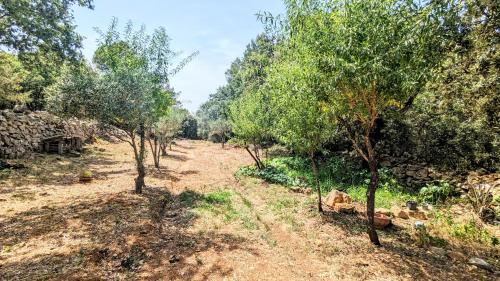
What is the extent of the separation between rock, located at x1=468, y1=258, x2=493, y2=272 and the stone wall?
21.4 m

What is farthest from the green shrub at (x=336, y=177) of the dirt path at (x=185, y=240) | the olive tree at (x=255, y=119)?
the dirt path at (x=185, y=240)

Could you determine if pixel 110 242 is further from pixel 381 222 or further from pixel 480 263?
pixel 480 263

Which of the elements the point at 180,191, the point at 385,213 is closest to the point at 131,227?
the point at 180,191

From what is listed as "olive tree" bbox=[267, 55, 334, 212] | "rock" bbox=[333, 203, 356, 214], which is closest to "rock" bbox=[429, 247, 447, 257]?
"rock" bbox=[333, 203, 356, 214]

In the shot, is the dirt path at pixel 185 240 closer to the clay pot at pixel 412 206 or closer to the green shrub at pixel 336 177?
the clay pot at pixel 412 206

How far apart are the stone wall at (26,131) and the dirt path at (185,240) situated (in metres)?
5.47

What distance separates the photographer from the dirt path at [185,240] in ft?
22.5

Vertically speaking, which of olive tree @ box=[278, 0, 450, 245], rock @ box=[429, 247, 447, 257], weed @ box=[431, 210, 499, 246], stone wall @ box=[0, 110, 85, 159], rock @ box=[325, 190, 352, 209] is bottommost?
rock @ box=[429, 247, 447, 257]

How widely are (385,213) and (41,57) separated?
19.0m

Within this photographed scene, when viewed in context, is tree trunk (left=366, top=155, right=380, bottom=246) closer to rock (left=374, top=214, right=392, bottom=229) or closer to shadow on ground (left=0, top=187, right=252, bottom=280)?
rock (left=374, top=214, right=392, bottom=229)

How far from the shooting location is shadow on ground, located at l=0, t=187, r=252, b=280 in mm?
6551

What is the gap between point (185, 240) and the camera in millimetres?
8680

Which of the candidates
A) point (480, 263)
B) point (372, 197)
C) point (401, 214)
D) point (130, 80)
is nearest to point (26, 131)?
point (130, 80)

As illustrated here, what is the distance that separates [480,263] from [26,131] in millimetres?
27656
